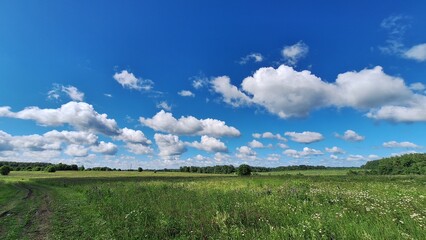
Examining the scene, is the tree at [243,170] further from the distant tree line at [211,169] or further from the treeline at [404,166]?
the treeline at [404,166]

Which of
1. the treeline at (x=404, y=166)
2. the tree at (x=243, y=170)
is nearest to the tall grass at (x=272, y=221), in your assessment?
the tree at (x=243, y=170)

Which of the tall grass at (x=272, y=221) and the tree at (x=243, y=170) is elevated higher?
the tree at (x=243, y=170)

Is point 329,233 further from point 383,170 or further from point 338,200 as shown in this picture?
point 383,170

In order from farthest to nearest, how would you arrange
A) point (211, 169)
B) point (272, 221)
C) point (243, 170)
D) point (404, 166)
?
point (211, 169)
point (404, 166)
point (243, 170)
point (272, 221)

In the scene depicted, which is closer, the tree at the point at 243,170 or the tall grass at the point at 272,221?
the tall grass at the point at 272,221

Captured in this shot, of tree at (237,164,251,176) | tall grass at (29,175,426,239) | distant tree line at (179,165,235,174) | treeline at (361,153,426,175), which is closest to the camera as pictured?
tall grass at (29,175,426,239)

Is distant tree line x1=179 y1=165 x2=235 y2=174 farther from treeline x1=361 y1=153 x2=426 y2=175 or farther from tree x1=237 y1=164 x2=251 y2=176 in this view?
treeline x1=361 y1=153 x2=426 y2=175

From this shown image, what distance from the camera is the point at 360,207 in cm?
1041

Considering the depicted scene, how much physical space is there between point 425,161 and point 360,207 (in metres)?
129

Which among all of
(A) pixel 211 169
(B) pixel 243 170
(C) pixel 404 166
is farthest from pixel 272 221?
(A) pixel 211 169

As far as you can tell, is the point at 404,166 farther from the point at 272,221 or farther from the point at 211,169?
the point at 272,221

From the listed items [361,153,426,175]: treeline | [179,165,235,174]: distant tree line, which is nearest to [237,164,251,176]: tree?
[179,165,235,174]: distant tree line

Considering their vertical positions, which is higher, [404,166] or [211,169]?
[211,169]

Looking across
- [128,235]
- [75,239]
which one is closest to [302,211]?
[128,235]
